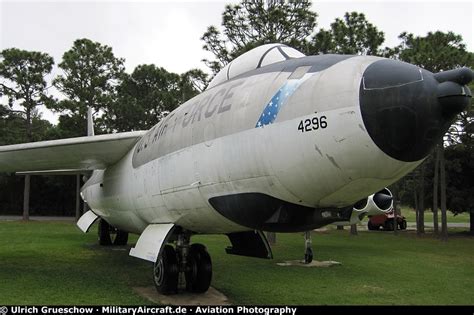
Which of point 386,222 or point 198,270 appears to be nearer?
point 198,270

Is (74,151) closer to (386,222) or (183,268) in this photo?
(183,268)

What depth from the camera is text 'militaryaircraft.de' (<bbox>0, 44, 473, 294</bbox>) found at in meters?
4.11

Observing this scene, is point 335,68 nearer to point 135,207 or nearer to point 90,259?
point 135,207

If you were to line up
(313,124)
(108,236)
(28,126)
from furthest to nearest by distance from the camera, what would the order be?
(28,126) < (108,236) < (313,124)

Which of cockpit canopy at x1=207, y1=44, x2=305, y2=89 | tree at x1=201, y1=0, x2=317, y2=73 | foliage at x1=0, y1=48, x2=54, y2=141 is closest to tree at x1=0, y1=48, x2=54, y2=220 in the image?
foliage at x1=0, y1=48, x2=54, y2=141

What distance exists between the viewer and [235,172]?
18.1ft

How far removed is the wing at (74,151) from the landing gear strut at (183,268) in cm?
266

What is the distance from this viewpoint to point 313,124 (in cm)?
454

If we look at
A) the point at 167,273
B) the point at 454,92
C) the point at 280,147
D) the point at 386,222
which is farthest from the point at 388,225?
the point at 454,92

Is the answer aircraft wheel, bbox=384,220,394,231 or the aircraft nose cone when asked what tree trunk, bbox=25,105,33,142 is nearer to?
aircraft wheel, bbox=384,220,394,231

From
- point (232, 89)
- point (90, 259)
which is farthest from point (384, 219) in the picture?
point (232, 89)

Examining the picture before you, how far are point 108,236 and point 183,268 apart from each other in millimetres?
9902

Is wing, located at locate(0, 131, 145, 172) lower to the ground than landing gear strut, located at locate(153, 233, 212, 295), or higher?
higher

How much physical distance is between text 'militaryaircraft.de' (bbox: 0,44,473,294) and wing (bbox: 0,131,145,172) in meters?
1.27
